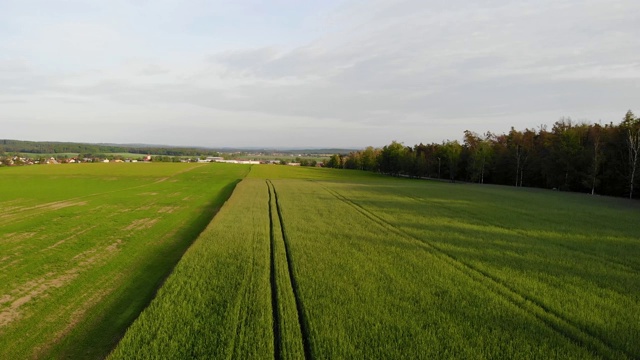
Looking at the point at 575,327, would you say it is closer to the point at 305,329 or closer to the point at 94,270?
the point at 305,329

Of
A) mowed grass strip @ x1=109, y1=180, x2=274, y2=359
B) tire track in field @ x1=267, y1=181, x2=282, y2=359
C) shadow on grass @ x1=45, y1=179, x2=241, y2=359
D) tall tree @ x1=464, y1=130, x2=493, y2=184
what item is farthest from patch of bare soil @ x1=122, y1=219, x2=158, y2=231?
tall tree @ x1=464, y1=130, x2=493, y2=184

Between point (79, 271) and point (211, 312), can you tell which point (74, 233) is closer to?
point (79, 271)

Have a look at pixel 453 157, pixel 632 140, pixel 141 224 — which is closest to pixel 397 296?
pixel 141 224

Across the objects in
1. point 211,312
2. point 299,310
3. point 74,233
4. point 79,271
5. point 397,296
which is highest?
point 397,296

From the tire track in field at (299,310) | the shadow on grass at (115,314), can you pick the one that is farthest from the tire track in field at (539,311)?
the shadow on grass at (115,314)

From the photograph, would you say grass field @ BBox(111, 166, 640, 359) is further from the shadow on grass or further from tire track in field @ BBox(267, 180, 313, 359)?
the shadow on grass

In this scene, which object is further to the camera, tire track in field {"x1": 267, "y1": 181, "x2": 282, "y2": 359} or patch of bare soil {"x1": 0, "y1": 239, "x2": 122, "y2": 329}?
patch of bare soil {"x1": 0, "y1": 239, "x2": 122, "y2": 329}
